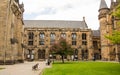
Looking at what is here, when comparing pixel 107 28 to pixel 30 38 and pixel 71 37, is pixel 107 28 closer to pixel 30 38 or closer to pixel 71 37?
pixel 71 37

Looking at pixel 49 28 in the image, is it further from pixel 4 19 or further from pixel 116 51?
pixel 4 19

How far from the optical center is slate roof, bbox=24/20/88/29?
3410 inches

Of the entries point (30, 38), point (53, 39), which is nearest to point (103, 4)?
point (53, 39)

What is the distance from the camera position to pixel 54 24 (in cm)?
8781

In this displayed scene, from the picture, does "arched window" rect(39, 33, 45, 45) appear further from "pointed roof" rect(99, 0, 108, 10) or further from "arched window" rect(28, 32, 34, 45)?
"pointed roof" rect(99, 0, 108, 10)

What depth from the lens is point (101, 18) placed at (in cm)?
7650

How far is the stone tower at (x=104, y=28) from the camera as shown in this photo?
71.8 m

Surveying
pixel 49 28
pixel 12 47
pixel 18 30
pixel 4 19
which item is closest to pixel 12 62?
pixel 12 47

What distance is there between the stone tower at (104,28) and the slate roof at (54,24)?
12.1 metres

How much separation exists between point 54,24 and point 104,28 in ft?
67.1

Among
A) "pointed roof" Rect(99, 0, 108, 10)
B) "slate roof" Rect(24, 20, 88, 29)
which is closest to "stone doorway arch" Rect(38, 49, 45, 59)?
"slate roof" Rect(24, 20, 88, 29)

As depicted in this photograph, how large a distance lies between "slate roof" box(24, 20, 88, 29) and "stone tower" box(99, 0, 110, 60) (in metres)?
12.1

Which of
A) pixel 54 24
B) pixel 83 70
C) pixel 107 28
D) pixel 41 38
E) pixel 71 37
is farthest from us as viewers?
pixel 54 24

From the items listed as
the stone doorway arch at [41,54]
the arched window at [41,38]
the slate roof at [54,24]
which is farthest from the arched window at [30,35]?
the stone doorway arch at [41,54]
